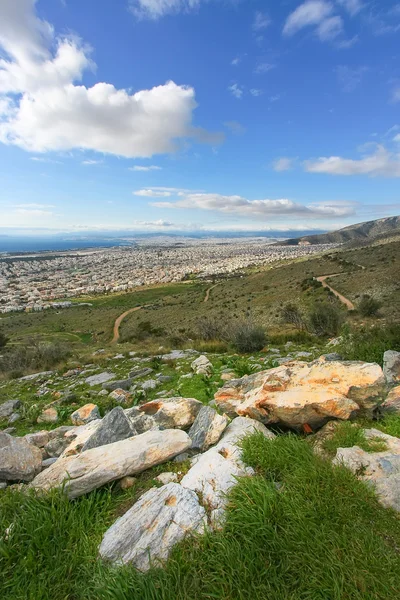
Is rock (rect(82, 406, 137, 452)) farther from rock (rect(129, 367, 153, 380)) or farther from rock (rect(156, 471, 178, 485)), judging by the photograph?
rock (rect(129, 367, 153, 380))

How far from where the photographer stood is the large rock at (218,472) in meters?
3.18

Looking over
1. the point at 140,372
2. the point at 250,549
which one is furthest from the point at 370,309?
the point at 250,549

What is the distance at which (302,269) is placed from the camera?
217ft

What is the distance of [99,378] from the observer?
12016 millimetres

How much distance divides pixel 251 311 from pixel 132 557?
3700 centimetres

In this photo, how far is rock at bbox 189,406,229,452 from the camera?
4402 mm

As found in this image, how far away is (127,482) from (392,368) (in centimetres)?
588

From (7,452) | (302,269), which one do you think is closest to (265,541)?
(7,452)

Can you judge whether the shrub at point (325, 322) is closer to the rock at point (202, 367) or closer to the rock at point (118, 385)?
the rock at point (202, 367)

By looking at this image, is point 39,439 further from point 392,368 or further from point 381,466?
point 392,368

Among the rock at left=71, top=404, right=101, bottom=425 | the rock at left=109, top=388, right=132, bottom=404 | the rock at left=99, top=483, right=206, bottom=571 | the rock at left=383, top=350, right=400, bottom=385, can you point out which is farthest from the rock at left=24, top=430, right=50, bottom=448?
the rock at left=383, top=350, right=400, bottom=385

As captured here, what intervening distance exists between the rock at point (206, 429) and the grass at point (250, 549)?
1231 millimetres

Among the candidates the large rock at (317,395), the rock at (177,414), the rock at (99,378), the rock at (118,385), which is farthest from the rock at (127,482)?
the rock at (99,378)

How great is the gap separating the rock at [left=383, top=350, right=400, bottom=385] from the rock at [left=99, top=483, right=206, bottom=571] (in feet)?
16.0
